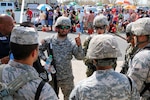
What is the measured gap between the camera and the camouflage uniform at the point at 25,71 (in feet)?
7.38

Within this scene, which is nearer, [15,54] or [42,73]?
[15,54]

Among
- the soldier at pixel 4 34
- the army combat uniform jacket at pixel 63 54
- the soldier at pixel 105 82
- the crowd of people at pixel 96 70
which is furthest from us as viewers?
the army combat uniform jacket at pixel 63 54

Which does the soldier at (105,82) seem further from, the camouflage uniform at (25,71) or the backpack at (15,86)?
the backpack at (15,86)

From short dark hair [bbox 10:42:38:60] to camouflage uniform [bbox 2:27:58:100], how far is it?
2cm

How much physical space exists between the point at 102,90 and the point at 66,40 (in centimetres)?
230

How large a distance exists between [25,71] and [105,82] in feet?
2.20

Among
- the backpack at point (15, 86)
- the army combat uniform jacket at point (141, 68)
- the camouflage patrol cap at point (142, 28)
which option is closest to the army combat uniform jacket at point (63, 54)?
the camouflage patrol cap at point (142, 28)

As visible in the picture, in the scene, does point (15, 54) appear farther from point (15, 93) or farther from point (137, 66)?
point (137, 66)

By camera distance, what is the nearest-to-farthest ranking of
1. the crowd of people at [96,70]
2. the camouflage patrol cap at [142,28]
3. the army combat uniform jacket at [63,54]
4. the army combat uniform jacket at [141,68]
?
the crowd of people at [96,70]
the army combat uniform jacket at [141,68]
the camouflage patrol cap at [142,28]
the army combat uniform jacket at [63,54]

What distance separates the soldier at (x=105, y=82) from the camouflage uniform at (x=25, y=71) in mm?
323

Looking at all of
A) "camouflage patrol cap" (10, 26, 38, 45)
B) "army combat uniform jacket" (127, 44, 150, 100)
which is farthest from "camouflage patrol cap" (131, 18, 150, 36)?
"camouflage patrol cap" (10, 26, 38, 45)

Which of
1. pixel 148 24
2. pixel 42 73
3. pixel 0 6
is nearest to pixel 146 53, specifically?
pixel 148 24

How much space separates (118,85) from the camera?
2.50 meters

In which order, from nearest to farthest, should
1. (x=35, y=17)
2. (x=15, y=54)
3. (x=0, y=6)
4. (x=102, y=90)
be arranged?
1. (x=15, y=54)
2. (x=102, y=90)
3. (x=35, y=17)
4. (x=0, y=6)
